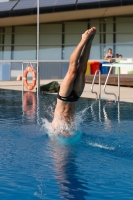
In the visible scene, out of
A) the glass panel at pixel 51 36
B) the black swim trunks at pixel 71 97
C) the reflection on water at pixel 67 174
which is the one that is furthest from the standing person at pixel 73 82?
the glass panel at pixel 51 36

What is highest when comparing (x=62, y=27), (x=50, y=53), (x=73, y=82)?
(x=62, y=27)

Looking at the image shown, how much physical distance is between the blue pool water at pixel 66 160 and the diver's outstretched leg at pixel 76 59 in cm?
75

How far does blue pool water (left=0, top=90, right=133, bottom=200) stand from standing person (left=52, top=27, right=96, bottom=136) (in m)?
0.34

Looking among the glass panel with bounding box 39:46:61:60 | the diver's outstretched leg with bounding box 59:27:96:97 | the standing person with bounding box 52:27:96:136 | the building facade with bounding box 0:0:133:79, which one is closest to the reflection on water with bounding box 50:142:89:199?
the standing person with bounding box 52:27:96:136

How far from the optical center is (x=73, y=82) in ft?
20.5

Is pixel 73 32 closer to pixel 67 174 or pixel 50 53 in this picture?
pixel 50 53

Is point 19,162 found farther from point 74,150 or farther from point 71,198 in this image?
point 71,198

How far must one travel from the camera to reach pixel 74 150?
5.79 meters

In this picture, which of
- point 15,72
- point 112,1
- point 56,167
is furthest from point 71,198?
point 112,1

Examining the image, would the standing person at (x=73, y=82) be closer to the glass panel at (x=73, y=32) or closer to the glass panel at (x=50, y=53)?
the glass panel at (x=50, y=53)

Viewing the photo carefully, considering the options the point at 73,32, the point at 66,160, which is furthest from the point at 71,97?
the point at 73,32

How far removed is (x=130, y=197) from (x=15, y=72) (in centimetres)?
1795

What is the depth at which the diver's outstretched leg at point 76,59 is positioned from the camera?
6.04 m

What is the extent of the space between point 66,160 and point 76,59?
153cm
